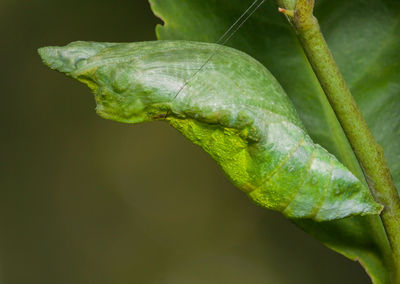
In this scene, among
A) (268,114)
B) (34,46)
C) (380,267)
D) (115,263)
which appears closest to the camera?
(268,114)

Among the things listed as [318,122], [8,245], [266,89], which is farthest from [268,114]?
[8,245]

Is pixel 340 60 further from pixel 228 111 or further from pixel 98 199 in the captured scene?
pixel 98 199

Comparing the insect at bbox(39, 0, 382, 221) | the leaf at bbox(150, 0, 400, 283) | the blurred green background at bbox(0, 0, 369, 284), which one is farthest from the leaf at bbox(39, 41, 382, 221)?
the blurred green background at bbox(0, 0, 369, 284)

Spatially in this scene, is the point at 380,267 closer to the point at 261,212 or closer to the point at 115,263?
the point at 261,212

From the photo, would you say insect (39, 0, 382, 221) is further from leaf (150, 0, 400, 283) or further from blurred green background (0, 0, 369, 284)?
blurred green background (0, 0, 369, 284)

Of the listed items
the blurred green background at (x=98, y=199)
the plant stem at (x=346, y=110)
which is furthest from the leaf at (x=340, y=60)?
the blurred green background at (x=98, y=199)

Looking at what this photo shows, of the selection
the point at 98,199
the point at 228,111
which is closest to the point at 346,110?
the point at 228,111
